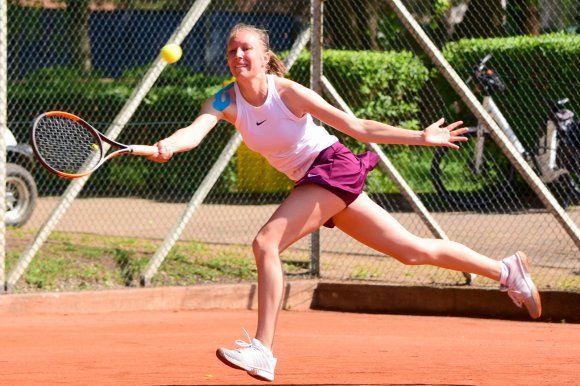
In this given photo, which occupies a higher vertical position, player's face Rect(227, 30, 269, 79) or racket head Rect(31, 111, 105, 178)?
player's face Rect(227, 30, 269, 79)

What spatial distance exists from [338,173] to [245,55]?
0.78m

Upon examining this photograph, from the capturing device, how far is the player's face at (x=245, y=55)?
5477 millimetres

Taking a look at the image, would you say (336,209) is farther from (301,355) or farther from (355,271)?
(355,271)

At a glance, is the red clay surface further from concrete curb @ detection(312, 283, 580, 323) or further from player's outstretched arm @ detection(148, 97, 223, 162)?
player's outstretched arm @ detection(148, 97, 223, 162)

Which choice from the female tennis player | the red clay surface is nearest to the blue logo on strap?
the female tennis player

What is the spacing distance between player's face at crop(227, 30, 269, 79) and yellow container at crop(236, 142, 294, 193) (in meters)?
8.36

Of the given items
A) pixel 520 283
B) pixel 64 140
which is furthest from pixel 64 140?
pixel 520 283

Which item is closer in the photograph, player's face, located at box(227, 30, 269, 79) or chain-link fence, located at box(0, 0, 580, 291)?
player's face, located at box(227, 30, 269, 79)

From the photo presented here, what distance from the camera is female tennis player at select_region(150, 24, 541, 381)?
528 centimetres

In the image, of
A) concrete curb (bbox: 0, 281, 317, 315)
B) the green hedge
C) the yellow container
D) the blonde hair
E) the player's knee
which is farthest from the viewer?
the yellow container

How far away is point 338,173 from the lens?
5484 millimetres

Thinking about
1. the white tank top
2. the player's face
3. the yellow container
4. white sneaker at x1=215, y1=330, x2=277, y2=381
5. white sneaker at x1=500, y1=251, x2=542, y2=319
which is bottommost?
white sneaker at x1=215, y1=330, x2=277, y2=381

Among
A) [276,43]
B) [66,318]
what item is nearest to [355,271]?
[66,318]

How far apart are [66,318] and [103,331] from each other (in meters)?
0.69
